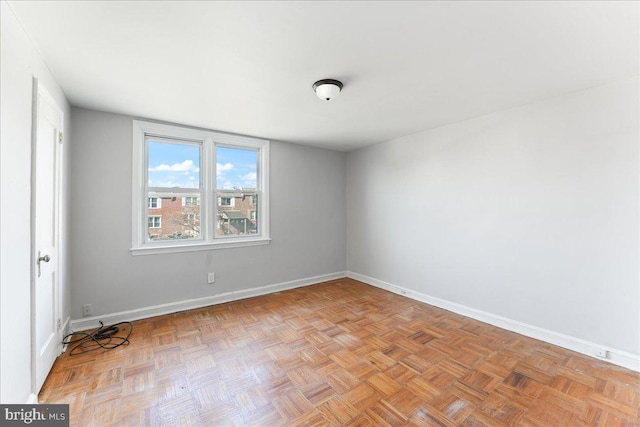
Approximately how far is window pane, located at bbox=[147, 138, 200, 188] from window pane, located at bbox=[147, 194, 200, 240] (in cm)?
18

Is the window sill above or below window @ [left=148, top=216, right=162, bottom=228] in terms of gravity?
below

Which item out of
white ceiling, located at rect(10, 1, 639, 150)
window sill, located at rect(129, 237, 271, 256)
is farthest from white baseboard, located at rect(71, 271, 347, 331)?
white ceiling, located at rect(10, 1, 639, 150)

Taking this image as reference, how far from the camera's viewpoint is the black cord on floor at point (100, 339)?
2.43 metres

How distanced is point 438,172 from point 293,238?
2372mm

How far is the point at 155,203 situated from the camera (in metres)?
3.23

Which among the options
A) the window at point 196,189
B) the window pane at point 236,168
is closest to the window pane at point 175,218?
the window at point 196,189

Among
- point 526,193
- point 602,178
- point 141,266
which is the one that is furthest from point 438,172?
point 141,266

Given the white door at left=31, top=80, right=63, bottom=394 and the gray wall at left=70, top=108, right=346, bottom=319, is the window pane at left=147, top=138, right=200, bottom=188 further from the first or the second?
the white door at left=31, top=80, right=63, bottom=394

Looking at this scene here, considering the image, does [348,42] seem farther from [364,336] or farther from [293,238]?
[293,238]

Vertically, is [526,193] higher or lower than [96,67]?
lower

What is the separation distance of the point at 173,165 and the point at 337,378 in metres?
3.05

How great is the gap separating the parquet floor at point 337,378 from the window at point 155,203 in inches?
52.2

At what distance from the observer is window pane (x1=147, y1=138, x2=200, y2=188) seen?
3227 millimetres

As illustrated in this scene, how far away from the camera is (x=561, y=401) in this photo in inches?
69.6
